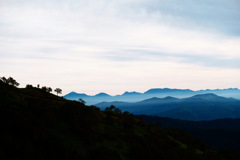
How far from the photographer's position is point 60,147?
3166 centimetres

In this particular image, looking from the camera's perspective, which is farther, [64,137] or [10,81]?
[10,81]

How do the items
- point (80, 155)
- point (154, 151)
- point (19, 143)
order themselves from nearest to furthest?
point (19, 143)
point (80, 155)
point (154, 151)

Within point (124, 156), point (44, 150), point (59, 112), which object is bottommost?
point (124, 156)

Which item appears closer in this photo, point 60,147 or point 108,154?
point 60,147

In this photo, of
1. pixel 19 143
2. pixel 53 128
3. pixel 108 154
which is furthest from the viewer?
pixel 53 128

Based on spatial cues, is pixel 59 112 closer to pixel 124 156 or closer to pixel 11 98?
pixel 11 98

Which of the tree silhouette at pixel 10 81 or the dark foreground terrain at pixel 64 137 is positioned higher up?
the tree silhouette at pixel 10 81

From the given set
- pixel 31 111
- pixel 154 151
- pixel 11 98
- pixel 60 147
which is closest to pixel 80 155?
pixel 60 147

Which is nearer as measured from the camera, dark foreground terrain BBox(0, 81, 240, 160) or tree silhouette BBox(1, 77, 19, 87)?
dark foreground terrain BBox(0, 81, 240, 160)

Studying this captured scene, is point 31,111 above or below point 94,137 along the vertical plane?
above

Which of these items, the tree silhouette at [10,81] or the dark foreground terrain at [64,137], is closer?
the dark foreground terrain at [64,137]

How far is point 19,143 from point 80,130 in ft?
41.1

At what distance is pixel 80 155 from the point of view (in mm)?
32969

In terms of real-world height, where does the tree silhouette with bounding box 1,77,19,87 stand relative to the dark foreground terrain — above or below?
above
